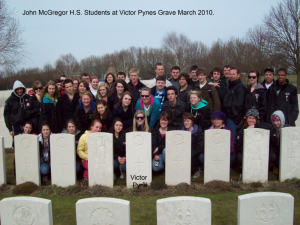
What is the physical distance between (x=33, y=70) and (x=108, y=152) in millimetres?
44655

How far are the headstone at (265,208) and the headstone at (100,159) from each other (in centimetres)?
266

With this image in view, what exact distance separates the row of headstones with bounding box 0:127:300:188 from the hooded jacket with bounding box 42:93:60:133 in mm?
1264

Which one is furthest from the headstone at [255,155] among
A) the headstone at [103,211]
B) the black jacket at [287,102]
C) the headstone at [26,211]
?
the headstone at [26,211]

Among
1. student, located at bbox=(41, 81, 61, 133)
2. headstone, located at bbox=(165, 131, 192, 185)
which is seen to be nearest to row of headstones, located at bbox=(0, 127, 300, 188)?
headstone, located at bbox=(165, 131, 192, 185)

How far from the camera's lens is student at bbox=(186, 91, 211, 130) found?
5504mm

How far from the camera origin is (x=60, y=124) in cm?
631

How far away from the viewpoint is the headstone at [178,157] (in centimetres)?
472

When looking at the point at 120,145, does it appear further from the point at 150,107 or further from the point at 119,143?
the point at 150,107

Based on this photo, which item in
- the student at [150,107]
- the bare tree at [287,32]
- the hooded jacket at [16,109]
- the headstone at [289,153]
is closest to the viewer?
the headstone at [289,153]

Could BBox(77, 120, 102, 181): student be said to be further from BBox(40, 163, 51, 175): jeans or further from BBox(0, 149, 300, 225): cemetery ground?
BBox(40, 163, 51, 175): jeans

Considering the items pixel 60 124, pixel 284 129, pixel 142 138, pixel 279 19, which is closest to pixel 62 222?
pixel 142 138

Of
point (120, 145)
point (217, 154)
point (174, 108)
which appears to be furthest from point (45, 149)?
point (217, 154)

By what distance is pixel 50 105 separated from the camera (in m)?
6.21

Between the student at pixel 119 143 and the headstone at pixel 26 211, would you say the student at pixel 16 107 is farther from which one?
the headstone at pixel 26 211
